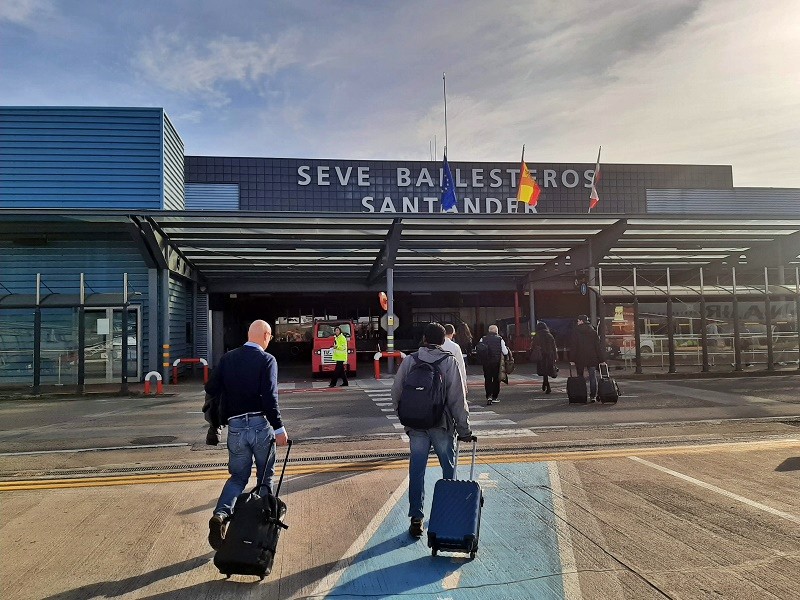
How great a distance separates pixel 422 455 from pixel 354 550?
0.92 metres

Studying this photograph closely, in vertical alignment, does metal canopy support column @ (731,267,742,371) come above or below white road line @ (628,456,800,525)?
above

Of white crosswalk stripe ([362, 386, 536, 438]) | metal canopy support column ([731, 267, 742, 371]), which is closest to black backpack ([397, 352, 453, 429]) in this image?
white crosswalk stripe ([362, 386, 536, 438])

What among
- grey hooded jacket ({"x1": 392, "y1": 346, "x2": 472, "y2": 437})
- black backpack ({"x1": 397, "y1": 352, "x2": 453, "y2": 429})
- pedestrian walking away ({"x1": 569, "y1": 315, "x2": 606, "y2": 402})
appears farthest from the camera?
pedestrian walking away ({"x1": 569, "y1": 315, "x2": 606, "y2": 402})

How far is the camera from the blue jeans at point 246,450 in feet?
15.5

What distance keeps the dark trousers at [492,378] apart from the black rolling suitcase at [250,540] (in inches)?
354

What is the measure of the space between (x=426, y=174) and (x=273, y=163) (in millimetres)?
8529

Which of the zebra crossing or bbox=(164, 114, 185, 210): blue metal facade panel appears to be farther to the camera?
bbox=(164, 114, 185, 210): blue metal facade panel

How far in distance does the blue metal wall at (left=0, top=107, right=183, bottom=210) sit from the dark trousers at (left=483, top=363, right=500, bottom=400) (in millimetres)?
14181

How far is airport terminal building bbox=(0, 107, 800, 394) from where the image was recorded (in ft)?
63.4

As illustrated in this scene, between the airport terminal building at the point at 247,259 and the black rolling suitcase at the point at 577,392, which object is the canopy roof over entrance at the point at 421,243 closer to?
the airport terminal building at the point at 247,259

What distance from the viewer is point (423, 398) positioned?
16.0ft

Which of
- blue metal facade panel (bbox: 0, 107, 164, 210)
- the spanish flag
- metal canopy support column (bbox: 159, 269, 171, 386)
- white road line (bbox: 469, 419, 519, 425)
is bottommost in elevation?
white road line (bbox: 469, 419, 519, 425)

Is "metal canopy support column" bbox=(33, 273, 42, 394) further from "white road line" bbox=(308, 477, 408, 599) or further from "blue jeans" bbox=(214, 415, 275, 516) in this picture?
"blue jeans" bbox=(214, 415, 275, 516)

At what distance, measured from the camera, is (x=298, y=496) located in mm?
6504
